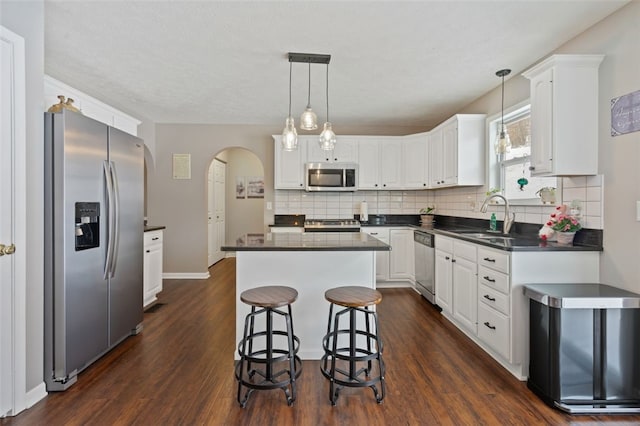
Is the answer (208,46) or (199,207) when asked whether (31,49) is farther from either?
(199,207)

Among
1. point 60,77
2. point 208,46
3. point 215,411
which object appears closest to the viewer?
point 215,411

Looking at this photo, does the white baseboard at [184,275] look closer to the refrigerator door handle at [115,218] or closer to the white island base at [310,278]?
the refrigerator door handle at [115,218]

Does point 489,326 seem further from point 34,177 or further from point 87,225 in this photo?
point 34,177

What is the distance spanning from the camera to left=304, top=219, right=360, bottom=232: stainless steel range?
15.0 feet

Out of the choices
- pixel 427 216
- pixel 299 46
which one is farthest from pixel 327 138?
pixel 427 216

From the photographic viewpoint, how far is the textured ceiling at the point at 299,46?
2.17 metres

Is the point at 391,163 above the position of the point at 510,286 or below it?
above

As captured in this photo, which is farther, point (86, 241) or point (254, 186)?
point (254, 186)

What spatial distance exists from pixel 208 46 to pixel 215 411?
2681 mm

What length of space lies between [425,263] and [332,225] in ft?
4.67

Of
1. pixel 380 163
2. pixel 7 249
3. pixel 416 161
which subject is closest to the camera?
pixel 7 249

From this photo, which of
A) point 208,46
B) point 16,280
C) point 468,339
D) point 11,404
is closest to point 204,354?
point 11,404

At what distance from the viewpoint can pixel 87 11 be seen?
2221 mm

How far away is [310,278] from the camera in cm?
254
